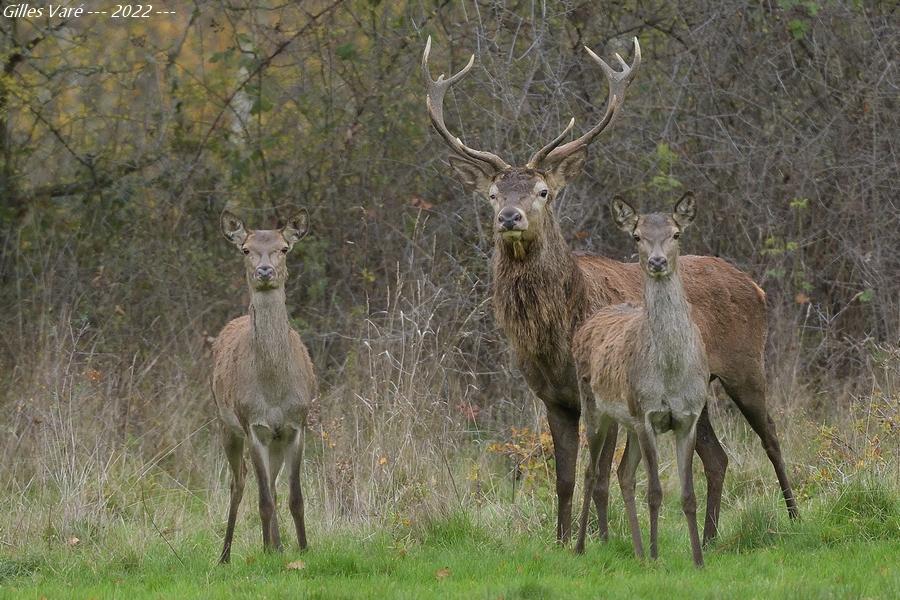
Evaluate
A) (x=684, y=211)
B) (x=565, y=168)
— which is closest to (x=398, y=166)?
(x=565, y=168)

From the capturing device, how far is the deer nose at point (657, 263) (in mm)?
7289

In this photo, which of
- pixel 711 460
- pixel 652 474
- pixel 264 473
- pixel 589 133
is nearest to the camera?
pixel 652 474

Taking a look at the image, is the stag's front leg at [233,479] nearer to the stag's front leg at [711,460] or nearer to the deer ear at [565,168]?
the deer ear at [565,168]

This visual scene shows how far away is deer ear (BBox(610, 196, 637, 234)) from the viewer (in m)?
7.67

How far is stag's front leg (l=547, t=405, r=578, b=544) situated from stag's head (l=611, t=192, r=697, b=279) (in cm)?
147

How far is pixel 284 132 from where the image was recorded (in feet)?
46.2

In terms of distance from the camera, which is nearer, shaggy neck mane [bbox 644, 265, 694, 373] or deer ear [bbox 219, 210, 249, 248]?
shaggy neck mane [bbox 644, 265, 694, 373]

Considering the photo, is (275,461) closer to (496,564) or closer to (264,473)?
(264,473)

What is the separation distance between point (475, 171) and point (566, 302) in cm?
109

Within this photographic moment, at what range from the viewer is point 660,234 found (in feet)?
24.3

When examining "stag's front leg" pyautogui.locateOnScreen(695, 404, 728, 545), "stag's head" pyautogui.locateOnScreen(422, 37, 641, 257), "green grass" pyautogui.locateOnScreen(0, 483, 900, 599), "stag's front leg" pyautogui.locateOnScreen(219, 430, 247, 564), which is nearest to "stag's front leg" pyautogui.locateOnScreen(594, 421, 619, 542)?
"green grass" pyautogui.locateOnScreen(0, 483, 900, 599)

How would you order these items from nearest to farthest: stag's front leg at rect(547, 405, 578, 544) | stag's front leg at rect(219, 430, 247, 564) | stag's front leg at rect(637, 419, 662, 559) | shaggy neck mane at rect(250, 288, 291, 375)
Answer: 1. stag's front leg at rect(637, 419, 662, 559)
2. stag's front leg at rect(219, 430, 247, 564)
3. shaggy neck mane at rect(250, 288, 291, 375)
4. stag's front leg at rect(547, 405, 578, 544)

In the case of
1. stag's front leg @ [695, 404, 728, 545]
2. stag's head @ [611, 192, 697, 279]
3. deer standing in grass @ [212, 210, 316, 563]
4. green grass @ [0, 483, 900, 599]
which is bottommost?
green grass @ [0, 483, 900, 599]

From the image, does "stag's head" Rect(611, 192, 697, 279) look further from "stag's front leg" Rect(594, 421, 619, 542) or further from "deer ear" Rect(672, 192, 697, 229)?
"stag's front leg" Rect(594, 421, 619, 542)
